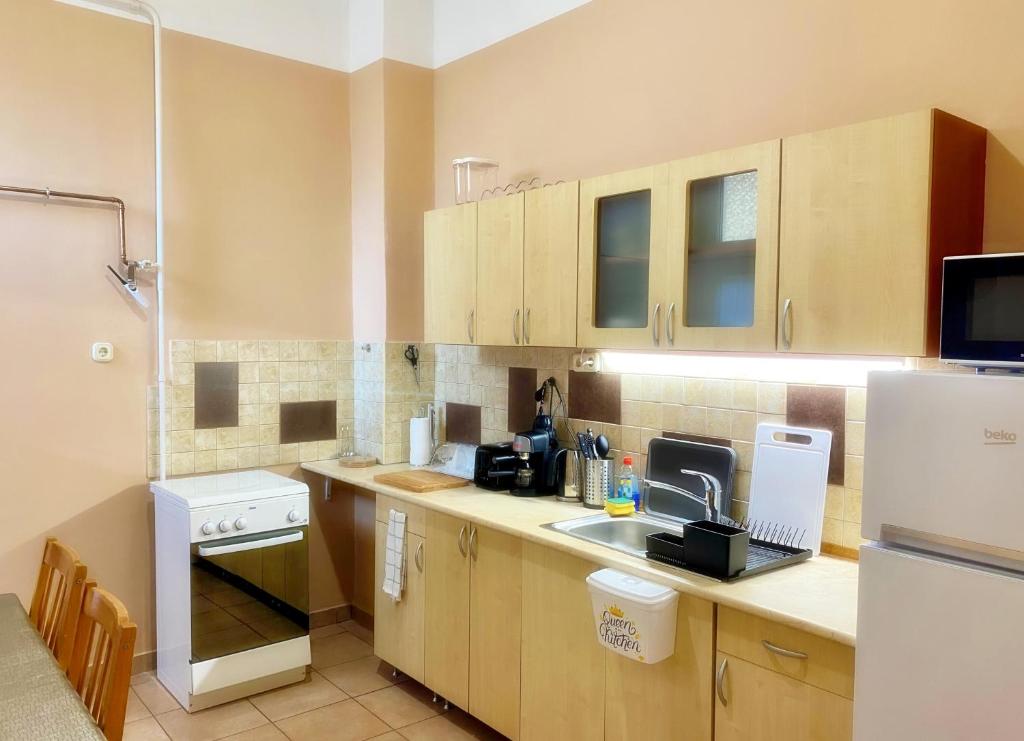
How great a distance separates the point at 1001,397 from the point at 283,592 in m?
2.92

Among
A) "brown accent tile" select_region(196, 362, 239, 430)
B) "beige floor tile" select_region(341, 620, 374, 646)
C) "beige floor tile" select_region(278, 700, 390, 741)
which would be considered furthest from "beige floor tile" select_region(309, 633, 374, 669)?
"brown accent tile" select_region(196, 362, 239, 430)

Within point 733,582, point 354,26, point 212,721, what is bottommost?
point 212,721

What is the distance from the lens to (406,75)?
4035 mm

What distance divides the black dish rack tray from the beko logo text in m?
0.89

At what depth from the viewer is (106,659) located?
1.73 m

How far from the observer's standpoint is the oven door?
3.23m

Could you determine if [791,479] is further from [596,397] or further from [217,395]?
[217,395]

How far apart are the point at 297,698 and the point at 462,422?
1465mm

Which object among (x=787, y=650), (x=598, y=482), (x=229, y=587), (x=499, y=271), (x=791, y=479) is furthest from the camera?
(x=229, y=587)

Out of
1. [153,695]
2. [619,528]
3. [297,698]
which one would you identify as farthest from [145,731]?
[619,528]

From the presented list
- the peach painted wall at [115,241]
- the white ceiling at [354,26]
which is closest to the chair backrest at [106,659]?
the peach painted wall at [115,241]

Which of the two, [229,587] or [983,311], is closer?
[983,311]

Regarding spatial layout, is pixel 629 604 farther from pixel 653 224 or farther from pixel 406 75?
pixel 406 75

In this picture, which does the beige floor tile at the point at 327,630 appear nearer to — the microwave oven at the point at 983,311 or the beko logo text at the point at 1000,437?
the microwave oven at the point at 983,311
